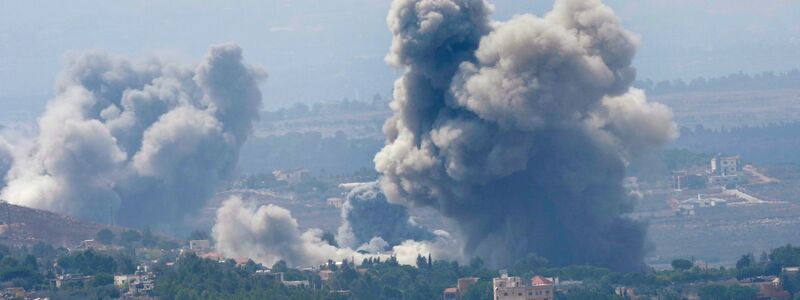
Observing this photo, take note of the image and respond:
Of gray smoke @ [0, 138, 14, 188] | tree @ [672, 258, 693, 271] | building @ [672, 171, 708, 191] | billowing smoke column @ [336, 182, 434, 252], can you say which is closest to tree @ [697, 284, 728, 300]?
tree @ [672, 258, 693, 271]

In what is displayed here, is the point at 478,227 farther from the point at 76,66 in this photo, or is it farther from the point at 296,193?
the point at 296,193

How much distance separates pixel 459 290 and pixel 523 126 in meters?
5.77

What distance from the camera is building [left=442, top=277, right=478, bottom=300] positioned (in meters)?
89.5

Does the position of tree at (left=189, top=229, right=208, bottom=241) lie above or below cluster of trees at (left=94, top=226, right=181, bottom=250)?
above

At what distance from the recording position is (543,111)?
3664 inches

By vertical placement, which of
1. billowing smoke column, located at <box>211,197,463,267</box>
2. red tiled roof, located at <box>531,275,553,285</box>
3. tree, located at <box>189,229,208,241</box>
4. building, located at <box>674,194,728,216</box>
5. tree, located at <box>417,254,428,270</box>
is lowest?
red tiled roof, located at <box>531,275,553,285</box>

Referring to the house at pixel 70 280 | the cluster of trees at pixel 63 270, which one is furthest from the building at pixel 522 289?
the house at pixel 70 280

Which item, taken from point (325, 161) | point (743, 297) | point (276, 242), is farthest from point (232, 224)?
point (325, 161)

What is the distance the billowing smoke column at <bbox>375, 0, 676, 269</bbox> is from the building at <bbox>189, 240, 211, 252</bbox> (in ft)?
49.8

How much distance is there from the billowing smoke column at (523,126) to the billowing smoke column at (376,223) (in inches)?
453

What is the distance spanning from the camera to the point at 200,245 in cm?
11269

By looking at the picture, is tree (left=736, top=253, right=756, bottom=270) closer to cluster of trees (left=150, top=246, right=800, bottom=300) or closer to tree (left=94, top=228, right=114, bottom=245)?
cluster of trees (left=150, top=246, right=800, bottom=300)

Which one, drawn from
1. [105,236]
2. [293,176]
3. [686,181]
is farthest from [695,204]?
[105,236]

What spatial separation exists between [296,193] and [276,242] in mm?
45269
